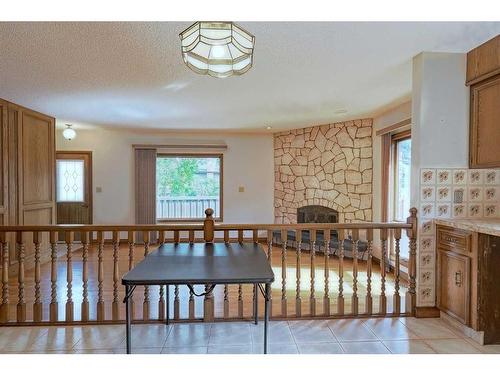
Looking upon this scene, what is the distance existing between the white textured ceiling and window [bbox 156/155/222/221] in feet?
5.76

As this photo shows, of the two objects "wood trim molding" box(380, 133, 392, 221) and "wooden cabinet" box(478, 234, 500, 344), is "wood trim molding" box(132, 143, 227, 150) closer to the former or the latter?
"wood trim molding" box(380, 133, 392, 221)

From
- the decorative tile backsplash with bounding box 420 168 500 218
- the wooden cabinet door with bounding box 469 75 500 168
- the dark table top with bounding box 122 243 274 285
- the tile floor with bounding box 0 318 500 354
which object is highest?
the wooden cabinet door with bounding box 469 75 500 168

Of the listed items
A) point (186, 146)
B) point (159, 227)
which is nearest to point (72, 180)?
point (186, 146)

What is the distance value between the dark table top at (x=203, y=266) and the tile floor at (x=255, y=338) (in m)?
0.65

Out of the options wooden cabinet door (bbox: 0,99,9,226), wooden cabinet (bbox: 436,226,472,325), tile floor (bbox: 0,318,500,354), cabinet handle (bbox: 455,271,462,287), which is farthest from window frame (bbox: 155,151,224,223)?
cabinet handle (bbox: 455,271,462,287)

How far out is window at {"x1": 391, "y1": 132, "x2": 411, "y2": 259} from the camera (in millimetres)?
4410

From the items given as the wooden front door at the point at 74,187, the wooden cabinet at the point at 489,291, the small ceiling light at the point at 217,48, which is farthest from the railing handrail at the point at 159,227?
the wooden front door at the point at 74,187

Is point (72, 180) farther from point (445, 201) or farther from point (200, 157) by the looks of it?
point (445, 201)

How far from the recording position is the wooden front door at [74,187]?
20.6 ft

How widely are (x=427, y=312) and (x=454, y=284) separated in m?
0.37

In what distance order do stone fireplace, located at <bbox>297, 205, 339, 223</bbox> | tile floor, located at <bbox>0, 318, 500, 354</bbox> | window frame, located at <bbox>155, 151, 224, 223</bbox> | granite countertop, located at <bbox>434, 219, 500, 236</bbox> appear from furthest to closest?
window frame, located at <bbox>155, 151, 224, 223</bbox> → stone fireplace, located at <bbox>297, 205, 339, 223</bbox> → tile floor, located at <bbox>0, 318, 500, 354</bbox> → granite countertop, located at <bbox>434, 219, 500, 236</bbox>

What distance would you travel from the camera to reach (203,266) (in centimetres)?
194

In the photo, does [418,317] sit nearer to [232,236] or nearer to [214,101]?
[214,101]
